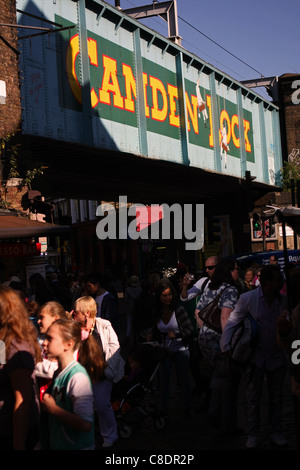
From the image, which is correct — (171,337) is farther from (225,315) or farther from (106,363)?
(106,363)

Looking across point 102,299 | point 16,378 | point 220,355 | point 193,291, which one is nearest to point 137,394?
point 220,355

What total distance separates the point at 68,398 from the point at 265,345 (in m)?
Result: 3.05

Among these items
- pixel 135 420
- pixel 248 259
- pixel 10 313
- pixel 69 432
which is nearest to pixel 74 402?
pixel 69 432

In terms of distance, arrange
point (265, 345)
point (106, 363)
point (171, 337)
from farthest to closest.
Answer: point (171, 337), point (106, 363), point (265, 345)

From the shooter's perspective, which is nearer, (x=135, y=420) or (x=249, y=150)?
(x=135, y=420)

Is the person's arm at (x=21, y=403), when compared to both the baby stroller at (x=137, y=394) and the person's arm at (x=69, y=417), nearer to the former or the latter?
the person's arm at (x=69, y=417)

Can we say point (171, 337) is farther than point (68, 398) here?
Yes

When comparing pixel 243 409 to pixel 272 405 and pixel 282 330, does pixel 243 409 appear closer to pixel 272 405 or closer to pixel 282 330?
pixel 272 405

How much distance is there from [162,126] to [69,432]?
22504 millimetres

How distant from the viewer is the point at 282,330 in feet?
19.3

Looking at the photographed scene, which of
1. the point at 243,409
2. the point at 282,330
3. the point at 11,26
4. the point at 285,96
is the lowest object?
the point at 243,409

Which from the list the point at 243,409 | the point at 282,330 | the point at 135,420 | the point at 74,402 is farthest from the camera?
the point at 243,409

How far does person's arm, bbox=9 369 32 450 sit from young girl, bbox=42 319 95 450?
145mm

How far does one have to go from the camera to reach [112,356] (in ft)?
24.3
